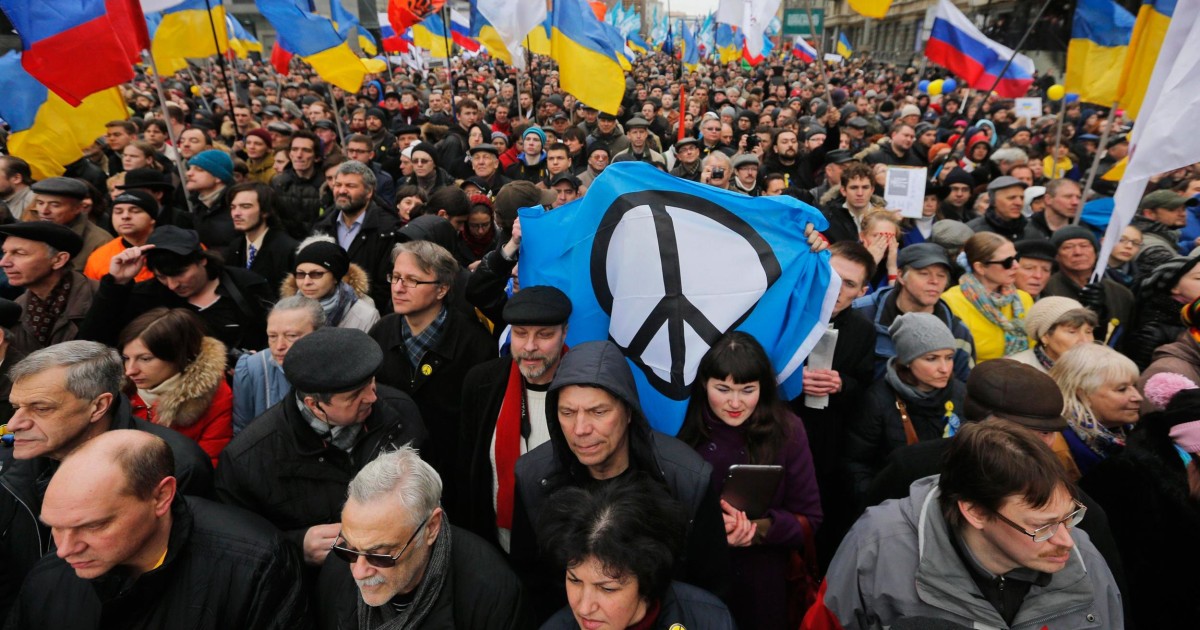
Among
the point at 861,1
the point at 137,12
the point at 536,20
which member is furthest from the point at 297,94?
the point at 861,1

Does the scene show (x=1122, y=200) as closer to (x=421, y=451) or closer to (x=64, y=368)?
(x=421, y=451)

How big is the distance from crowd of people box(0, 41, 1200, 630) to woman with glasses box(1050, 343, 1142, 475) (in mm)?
11

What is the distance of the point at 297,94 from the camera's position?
645 inches

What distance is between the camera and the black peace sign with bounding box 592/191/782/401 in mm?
2893

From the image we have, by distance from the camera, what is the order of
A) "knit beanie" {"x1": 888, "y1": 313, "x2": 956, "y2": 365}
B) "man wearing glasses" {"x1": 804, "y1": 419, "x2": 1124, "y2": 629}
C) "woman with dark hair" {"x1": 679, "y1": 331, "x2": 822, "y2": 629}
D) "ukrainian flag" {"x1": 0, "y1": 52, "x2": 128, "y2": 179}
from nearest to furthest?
"man wearing glasses" {"x1": 804, "y1": 419, "x2": 1124, "y2": 629}
"woman with dark hair" {"x1": 679, "y1": 331, "x2": 822, "y2": 629}
"knit beanie" {"x1": 888, "y1": 313, "x2": 956, "y2": 365}
"ukrainian flag" {"x1": 0, "y1": 52, "x2": 128, "y2": 179}

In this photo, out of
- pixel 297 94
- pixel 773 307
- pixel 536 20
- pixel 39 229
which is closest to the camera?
pixel 773 307

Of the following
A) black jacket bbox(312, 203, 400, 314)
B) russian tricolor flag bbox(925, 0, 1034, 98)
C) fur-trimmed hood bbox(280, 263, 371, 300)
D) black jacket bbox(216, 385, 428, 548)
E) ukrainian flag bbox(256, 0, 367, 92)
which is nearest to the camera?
black jacket bbox(216, 385, 428, 548)

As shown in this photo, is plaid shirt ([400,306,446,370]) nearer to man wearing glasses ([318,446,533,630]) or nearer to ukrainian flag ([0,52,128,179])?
man wearing glasses ([318,446,533,630])

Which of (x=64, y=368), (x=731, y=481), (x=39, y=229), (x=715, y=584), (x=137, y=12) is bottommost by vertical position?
(x=715, y=584)

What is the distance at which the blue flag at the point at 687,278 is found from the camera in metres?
2.93

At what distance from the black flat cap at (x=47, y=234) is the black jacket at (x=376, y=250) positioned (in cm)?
155

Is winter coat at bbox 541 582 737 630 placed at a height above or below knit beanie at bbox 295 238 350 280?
below

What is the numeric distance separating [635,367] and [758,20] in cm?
914

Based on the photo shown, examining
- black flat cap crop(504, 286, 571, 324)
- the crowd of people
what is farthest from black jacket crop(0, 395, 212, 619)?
black flat cap crop(504, 286, 571, 324)
